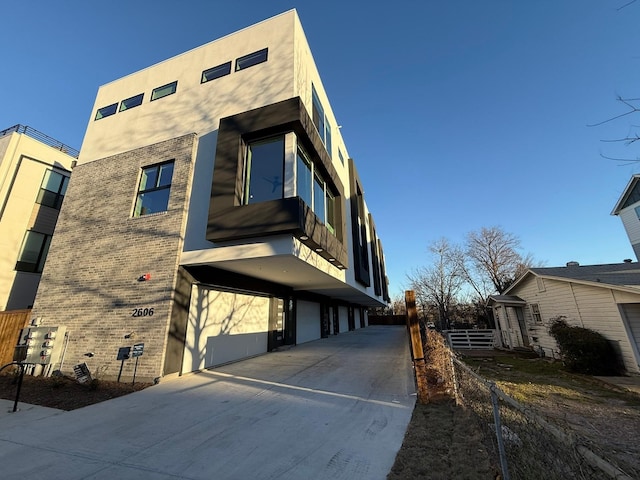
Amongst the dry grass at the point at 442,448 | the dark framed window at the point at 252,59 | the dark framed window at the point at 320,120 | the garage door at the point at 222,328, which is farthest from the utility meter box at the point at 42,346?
the dark framed window at the point at 320,120

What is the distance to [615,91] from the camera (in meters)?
2.89

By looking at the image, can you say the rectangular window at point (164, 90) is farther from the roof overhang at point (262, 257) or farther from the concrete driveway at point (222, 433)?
the concrete driveway at point (222, 433)

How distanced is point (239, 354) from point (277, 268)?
12.4 ft

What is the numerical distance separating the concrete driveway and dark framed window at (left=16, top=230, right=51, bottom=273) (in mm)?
11048

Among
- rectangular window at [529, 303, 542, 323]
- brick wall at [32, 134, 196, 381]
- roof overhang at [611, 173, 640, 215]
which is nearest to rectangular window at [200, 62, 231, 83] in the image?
brick wall at [32, 134, 196, 381]

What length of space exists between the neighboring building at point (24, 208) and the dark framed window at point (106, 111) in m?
4.44

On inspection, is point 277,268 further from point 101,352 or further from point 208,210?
point 101,352

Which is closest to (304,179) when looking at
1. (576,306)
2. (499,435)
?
(499,435)

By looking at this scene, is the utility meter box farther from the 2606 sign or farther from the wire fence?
the wire fence

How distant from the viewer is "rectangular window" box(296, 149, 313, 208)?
847 cm

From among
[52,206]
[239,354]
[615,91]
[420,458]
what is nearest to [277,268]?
[239,354]

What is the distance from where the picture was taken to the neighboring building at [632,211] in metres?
18.7

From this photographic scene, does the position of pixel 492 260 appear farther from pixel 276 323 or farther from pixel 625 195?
pixel 276 323

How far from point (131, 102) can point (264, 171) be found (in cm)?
Answer: 830
